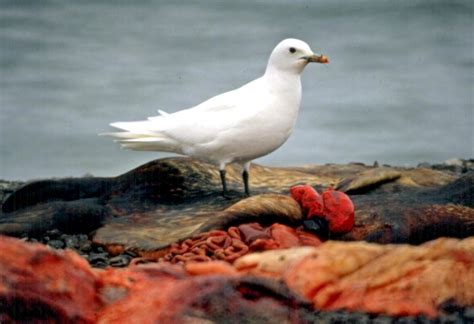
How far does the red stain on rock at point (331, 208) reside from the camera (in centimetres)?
1262

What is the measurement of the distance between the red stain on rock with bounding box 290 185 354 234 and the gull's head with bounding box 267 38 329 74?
6.23 ft

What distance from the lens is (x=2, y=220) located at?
1366 centimetres

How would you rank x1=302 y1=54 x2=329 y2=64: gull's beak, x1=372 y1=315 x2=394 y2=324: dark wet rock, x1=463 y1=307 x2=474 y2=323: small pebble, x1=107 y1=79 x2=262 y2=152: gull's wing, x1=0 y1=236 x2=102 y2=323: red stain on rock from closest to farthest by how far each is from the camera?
x1=0 y1=236 x2=102 y2=323: red stain on rock, x1=372 y1=315 x2=394 y2=324: dark wet rock, x1=463 y1=307 x2=474 y2=323: small pebble, x1=302 y1=54 x2=329 y2=64: gull's beak, x1=107 y1=79 x2=262 y2=152: gull's wing

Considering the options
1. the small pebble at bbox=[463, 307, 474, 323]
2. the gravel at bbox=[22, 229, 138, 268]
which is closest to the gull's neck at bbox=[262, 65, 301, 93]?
the gravel at bbox=[22, 229, 138, 268]

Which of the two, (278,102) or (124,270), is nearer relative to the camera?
(124,270)

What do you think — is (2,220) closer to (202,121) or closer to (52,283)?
(202,121)

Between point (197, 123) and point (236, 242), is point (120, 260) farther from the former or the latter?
point (197, 123)

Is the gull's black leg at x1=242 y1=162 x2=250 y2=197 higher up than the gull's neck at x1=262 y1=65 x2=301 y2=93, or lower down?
lower down

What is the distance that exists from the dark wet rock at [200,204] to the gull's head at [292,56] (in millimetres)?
1498

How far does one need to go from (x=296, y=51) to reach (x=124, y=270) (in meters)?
5.33

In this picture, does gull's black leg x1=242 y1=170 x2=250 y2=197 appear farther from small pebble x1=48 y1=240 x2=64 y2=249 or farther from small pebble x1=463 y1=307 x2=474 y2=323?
small pebble x1=463 y1=307 x2=474 y2=323

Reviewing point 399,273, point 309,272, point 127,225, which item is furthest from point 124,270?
point 127,225

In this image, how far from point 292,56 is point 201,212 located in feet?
6.88

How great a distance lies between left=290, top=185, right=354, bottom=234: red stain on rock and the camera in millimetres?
12617
